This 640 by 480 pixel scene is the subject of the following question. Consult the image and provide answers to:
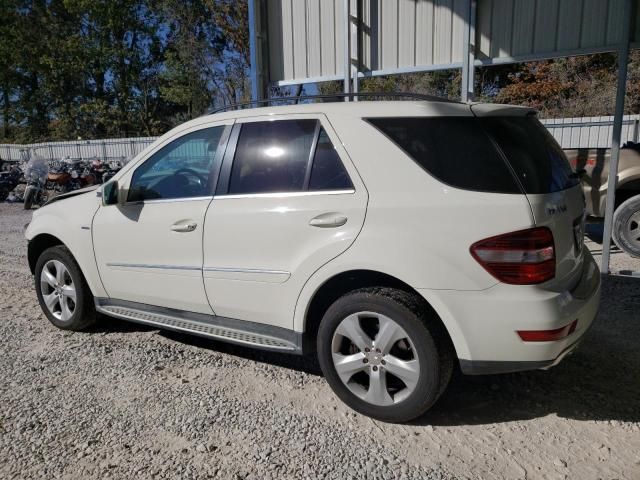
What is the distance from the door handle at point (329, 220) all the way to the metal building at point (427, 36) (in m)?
3.85

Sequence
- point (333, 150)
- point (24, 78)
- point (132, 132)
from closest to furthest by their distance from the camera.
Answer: point (333, 150), point (132, 132), point (24, 78)

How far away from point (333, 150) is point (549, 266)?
4.37 ft

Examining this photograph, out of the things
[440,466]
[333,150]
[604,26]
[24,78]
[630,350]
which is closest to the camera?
[440,466]

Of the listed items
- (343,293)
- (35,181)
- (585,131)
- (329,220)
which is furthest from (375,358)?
(35,181)

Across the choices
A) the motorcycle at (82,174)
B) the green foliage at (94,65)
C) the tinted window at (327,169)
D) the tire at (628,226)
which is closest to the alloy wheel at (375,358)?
the tinted window at (327,169)

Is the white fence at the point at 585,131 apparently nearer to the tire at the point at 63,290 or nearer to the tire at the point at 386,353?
the tire at the point at 386,353

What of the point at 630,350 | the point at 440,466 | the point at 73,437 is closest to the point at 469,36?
the point at 630,350

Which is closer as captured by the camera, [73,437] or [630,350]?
[73,437]

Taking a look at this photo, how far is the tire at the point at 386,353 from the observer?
2.76 m

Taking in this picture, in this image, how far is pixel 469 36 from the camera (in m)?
6.60

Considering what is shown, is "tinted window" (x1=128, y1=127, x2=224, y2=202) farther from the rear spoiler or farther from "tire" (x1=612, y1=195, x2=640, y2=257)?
"tire" (x1=612, y1=195, x2=640, y2=257)

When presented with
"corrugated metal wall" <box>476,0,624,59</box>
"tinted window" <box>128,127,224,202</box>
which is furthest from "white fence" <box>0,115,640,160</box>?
"tinted window" <box>128,127,224,202</box>

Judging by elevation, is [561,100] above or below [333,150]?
above

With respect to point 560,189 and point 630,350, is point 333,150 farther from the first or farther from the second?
point 630,350
